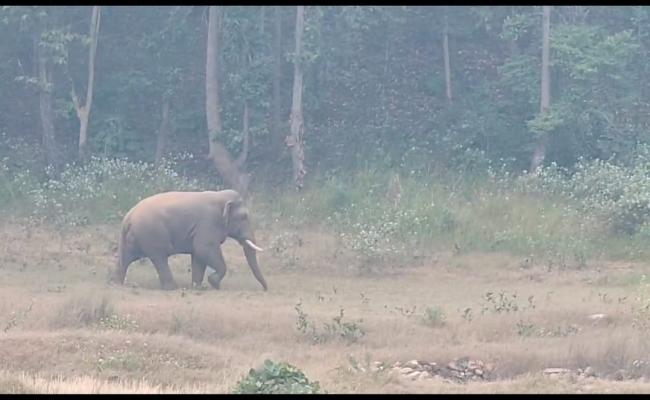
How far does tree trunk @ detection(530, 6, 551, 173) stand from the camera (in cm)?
2986

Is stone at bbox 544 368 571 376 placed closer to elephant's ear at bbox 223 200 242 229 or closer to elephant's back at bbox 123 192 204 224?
elephant's ear at bbox 223 200 242 229

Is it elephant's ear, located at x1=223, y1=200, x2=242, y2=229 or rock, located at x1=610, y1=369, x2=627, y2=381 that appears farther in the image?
elephant's ear, located at x1=223, y1=200, x2=242, y2=229

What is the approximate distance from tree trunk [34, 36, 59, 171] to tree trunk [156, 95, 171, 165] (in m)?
2.78

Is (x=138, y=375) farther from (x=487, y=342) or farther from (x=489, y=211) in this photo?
(x=489, y=211)

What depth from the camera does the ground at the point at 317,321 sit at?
14891 millimetres

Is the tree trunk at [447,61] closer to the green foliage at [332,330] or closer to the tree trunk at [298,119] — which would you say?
the tree trunk at [298,119]

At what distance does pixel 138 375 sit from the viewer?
1497 centimetres

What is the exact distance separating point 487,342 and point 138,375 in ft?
16.4

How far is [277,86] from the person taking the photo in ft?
109

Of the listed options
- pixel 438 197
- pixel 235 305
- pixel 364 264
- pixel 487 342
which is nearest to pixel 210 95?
pixel 438 197

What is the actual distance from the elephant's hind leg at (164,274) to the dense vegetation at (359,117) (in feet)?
12.5

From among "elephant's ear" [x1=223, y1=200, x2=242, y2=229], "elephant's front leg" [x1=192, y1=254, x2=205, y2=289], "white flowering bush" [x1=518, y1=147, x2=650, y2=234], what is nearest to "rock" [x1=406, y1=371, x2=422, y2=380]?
"elephant's front leg" [x1=192, y1=254, x2=205, y2=289]

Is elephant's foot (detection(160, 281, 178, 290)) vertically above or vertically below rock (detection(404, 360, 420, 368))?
below

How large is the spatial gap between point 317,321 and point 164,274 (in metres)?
4.73
